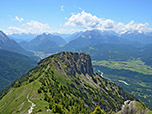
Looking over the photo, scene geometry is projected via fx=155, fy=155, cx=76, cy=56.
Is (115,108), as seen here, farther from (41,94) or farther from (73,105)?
(41,94)

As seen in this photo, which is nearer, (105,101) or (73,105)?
(73,105)

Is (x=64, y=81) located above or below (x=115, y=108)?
above

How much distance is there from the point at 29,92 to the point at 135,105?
71.3 metres

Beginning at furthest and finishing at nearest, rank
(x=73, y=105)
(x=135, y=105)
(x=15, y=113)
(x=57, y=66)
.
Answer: (x=57, y=66), (x=73, y=105), (x=15, y=113), (x=135, y=105)

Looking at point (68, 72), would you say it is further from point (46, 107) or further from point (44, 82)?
point (46, 107)

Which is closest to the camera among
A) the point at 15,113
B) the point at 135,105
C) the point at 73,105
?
the point at 135,105

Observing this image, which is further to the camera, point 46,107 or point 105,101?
point 105,101

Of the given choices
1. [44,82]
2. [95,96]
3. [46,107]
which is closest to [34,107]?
[46,107]

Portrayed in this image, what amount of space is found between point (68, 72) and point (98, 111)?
13553 centimetres

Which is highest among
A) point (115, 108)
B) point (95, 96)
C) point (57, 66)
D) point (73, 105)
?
point (57, 66)

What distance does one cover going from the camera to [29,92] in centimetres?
11056

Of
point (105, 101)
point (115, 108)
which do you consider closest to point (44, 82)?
point (105, 101)

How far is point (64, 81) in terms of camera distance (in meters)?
167

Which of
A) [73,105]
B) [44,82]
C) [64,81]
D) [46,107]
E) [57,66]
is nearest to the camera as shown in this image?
[46,107]
